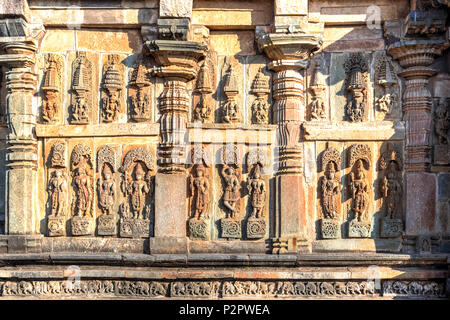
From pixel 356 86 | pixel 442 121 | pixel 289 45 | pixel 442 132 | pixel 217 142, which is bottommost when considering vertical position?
pixel 217 142

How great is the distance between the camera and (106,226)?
8.48 meters

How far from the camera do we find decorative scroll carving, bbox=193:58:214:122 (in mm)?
8562

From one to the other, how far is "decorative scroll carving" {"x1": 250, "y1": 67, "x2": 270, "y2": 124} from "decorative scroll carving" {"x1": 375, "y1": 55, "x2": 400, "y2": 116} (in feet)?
4.92

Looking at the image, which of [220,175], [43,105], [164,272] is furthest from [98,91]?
[164,272]

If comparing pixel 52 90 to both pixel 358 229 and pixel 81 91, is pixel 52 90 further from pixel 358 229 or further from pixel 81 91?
pixel 358 229

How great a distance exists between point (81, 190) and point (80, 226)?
483 mm

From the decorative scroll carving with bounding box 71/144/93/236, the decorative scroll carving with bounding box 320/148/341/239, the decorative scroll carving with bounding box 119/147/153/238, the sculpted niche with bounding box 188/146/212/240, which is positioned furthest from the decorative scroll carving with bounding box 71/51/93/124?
the decorative scroll carving with bounding box 320/148/341/239

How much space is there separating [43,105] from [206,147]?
2.30 m

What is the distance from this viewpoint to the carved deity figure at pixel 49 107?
8.56 meters

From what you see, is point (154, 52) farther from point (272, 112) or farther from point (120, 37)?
point (272, 112)

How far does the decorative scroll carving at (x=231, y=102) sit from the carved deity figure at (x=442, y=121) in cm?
266

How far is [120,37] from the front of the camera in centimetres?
868

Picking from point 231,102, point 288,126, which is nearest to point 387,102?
point 288,126
